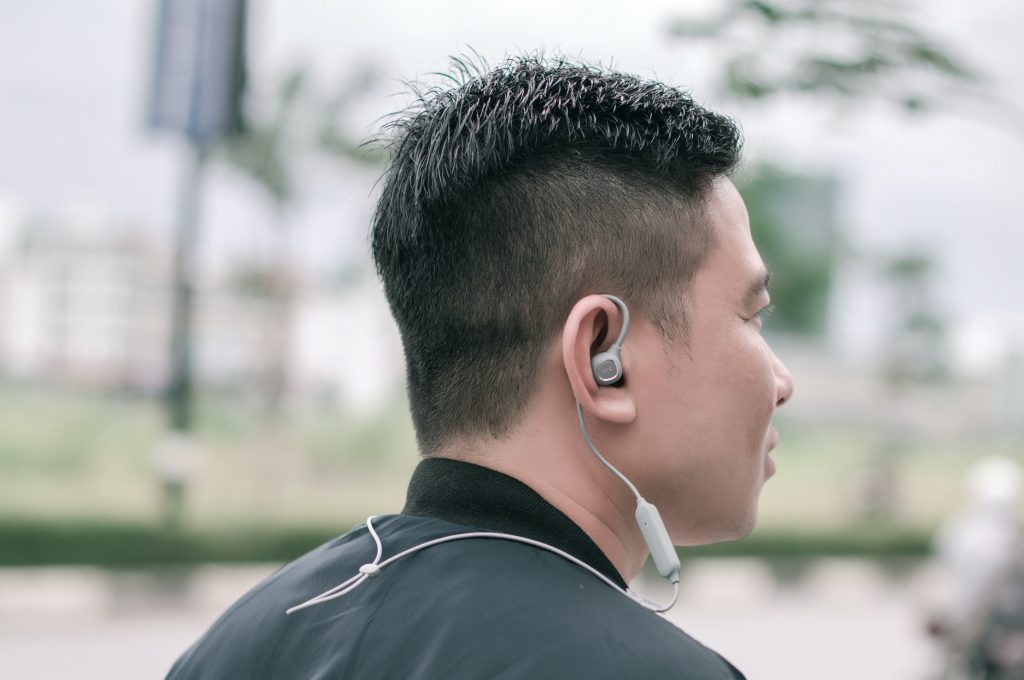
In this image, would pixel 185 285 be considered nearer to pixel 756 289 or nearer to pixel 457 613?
pixel 756 289

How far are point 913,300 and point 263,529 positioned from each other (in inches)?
319

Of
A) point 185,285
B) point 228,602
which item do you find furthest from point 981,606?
point 185,285

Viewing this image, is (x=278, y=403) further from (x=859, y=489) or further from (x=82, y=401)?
(x=859, y=489)

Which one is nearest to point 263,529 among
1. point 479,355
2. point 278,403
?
point 278,403

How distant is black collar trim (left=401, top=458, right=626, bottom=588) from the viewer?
0.97 m

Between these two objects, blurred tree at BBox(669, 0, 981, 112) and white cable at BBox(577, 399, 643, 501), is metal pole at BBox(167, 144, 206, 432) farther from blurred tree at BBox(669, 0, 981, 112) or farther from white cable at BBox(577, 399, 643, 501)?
white cable at BBox(577, 399, 643, 501)

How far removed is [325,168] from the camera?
37.9 feet

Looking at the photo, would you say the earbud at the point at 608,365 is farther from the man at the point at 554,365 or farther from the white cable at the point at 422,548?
the white cable at the point at 422,548

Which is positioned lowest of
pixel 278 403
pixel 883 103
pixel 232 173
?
pixel 278 403

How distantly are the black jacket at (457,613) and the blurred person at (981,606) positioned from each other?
3.93 m

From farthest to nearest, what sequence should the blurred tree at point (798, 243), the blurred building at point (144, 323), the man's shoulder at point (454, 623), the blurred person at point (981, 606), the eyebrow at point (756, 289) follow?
the blurred tree at point (798, 243), the blurred building at point (144, 323), the blurred person at point (981, 606), the eyebrow at point (756, 289), the man's shoulder at point (454, 623)

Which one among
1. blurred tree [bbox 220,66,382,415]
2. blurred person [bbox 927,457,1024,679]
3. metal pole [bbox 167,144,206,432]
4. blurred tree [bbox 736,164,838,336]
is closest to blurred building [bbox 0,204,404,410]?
metal pole [bbox 167,144,206,432]

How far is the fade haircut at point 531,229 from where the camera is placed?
1022 millimetres

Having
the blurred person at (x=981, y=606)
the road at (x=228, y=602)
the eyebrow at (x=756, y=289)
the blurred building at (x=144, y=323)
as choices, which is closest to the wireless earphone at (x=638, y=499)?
the eyebrow at (x=756, y=289)
